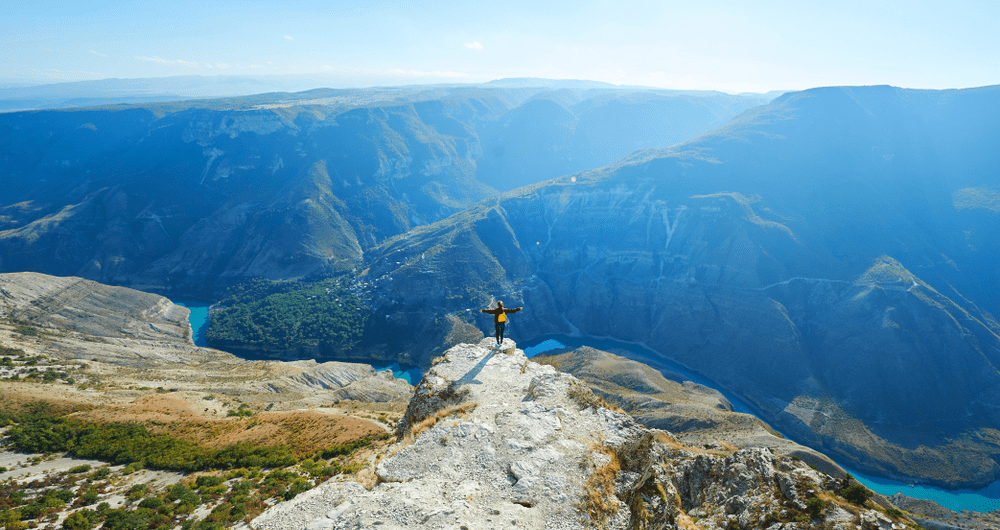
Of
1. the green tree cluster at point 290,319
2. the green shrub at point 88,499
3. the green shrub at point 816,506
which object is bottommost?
the green tree cluster at point 290,319

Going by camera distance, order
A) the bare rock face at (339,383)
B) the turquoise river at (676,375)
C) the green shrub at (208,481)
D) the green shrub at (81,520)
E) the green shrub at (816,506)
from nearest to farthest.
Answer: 1. the green shrub at (816,506)
2. the green shrub at (81,520)
3. the green shrub at (208,481)
4. the bare rock face at (339,383)
5. the turquoise river at (676,375)

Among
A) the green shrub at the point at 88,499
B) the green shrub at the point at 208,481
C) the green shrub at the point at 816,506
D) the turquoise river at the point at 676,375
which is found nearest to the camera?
the green shrub at the point at 816,506

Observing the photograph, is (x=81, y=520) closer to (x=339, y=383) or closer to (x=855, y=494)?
(x=855, y=494)

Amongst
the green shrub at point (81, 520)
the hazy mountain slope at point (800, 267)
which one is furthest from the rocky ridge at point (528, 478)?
the hazy mountain slope at point (800, 267)

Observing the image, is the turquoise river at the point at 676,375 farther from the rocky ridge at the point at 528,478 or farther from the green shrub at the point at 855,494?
the rocky ridge at the point at 528,478

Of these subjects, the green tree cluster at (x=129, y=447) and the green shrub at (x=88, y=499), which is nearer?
the green shrub at (x=88, y=499)

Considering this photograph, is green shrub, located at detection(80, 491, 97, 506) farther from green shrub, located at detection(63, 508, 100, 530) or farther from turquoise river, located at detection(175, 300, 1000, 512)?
turquoise river, located at detection(175, 300, 1000, 512)

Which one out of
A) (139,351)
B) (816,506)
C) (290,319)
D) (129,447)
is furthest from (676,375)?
(139,351)

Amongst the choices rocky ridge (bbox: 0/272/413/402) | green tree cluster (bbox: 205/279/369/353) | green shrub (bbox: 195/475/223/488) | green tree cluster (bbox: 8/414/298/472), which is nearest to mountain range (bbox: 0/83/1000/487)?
green tree cluster (bbox: 205/279/369/353)
